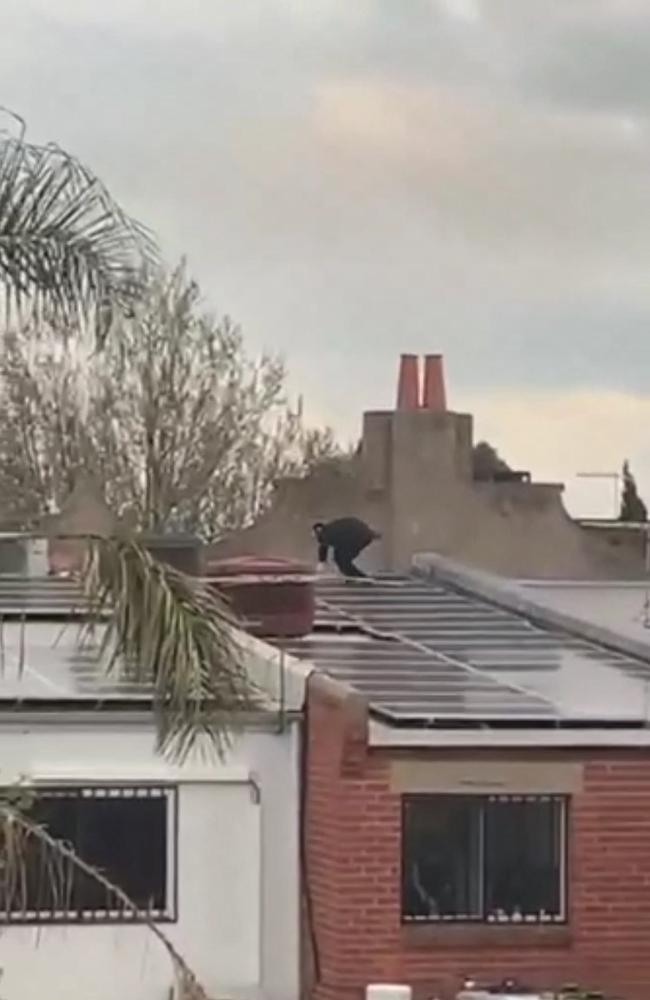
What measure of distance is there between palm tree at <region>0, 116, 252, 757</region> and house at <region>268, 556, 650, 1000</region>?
4926 mm

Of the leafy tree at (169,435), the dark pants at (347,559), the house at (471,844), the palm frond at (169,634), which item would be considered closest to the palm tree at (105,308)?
the palm frond at (169,634)

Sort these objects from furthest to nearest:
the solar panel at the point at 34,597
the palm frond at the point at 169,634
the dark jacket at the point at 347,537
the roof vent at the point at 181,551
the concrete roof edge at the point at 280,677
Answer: the dark jacket at the point at 347,537 → the roof vent at the point at 181,551 → the solar panel at the point at 34,597 → the concrete roof edge at the point at 280,677 → the palm frond at the point at 169,634

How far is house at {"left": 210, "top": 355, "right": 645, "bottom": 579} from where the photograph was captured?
127ft

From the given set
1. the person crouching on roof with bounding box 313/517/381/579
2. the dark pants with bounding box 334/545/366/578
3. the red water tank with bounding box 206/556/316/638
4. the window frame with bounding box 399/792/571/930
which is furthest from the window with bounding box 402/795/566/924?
the person crouching on roof with bounding box 313/517/381/579

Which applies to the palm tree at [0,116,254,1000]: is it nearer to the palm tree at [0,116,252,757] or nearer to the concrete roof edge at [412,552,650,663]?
the palm tree at [0,116,252,757]

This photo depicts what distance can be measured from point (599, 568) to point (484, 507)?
203cm

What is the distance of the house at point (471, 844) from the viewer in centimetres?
1820

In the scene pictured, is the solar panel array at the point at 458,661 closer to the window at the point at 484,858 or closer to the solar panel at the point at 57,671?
the window at the point at 484,858

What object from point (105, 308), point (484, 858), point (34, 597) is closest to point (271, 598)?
point (34, 597)

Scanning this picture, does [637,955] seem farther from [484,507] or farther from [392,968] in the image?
[484,507]

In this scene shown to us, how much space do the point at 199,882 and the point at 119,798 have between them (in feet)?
2.81

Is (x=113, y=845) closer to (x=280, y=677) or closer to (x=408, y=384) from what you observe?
(x=280, y=677)

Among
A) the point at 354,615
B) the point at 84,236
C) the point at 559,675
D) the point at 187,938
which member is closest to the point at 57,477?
the point at 354,615

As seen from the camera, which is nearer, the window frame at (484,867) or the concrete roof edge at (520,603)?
the window frame at (484,867)
